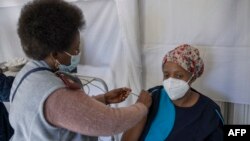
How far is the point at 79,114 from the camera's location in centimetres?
82

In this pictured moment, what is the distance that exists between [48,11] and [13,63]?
1134mm

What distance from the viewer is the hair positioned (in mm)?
884

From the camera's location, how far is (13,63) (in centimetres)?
188

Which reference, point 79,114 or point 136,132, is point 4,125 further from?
point 79,114

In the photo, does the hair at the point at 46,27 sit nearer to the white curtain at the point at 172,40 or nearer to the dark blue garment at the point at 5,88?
the dark blue garment at the point at 5,88

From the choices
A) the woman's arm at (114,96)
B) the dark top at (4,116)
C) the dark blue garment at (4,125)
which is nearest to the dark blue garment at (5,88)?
the dark top at (4,116)

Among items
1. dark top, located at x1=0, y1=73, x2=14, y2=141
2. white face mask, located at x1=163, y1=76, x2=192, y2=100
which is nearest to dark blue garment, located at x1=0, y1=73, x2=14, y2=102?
dark top, located at x1=0, y1=73, x2=14, y2=141

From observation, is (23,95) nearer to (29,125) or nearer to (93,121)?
(29,125)

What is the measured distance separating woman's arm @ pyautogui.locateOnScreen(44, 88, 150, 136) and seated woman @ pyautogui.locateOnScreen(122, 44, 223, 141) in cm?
55

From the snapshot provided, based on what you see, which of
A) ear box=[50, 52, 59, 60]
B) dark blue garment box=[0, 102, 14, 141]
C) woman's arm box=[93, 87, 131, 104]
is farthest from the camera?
dark blue garment box=[0, 102, 14, 141]

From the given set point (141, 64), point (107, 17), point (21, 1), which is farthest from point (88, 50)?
point (21, 1)

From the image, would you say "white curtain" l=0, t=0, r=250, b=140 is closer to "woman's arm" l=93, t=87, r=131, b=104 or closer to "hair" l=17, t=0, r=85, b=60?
"woman's arm" l=93, t=87, r=131, b=104

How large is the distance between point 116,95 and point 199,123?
1.50 feet

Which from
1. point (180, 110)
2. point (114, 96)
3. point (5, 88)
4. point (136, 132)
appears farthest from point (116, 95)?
point (5, 88)
